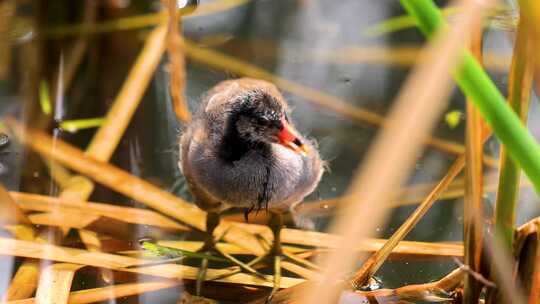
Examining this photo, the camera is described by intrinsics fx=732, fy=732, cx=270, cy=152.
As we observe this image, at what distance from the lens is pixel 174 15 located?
275cm

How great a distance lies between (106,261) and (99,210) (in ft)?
0.94

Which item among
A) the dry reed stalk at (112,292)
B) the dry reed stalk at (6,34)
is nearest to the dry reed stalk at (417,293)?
the dry reed stalk at (112,292)

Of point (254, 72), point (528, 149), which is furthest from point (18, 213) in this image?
point (528, 149)

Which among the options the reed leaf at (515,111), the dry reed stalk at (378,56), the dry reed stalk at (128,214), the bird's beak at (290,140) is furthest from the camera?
the dry reed stalk at (378,56)

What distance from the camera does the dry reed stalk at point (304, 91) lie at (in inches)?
106

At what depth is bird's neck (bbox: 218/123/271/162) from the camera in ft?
6.98

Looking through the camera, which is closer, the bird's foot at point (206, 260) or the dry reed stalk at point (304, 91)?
the bird's foot at point (206, 260)

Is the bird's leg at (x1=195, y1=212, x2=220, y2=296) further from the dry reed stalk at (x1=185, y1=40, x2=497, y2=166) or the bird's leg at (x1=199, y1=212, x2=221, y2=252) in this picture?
the dry reed stalk at (x1=185, y1=40, x2=497, y2=166)

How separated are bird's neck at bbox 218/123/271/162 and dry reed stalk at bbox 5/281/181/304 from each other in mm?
430

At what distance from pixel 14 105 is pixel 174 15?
0.75 metres

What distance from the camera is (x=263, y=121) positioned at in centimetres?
202

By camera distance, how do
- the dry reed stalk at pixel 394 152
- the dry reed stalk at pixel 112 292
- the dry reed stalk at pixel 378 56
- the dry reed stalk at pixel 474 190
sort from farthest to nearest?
the dry reed stalk at pixel 378 56 < the dry reed stalk at pixel 112 292 < the dry reed stalk at pixel 474 190 < the dry reed stalk at pixel 394 152

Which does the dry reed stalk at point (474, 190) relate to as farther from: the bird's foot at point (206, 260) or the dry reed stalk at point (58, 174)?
the dry reed stalk at point (58, 174)

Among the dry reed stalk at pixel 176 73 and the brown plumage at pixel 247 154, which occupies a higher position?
the dry reed stalk at pixel 176 73
